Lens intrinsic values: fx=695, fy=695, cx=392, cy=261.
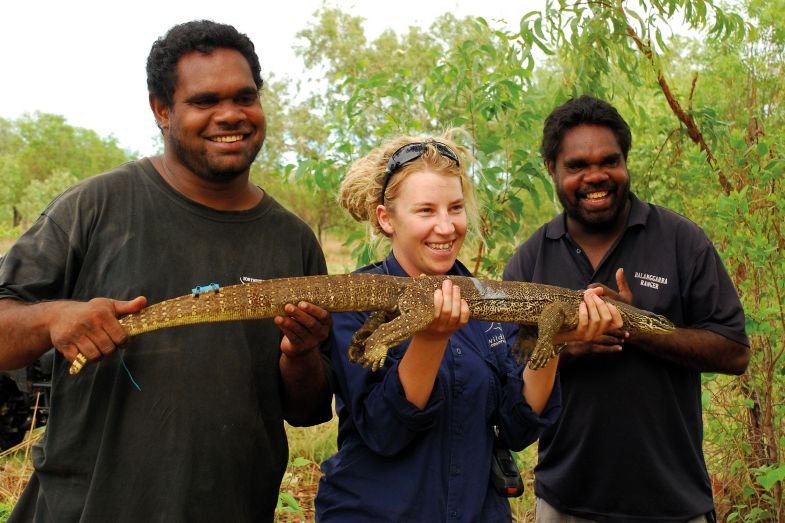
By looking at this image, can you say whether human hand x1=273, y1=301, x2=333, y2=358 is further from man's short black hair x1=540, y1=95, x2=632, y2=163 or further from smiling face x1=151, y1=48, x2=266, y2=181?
man's short black hair x1=540, y1=95, x2=632, y2=163

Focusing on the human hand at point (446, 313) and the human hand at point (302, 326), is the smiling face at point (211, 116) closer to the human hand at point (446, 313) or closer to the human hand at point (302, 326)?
the human hand at point (302, 326)

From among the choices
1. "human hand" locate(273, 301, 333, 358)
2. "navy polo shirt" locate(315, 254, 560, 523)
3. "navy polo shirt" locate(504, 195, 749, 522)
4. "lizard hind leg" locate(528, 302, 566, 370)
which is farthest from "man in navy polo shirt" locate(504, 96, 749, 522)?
"human hand" locate(273, 301, 333, 358)

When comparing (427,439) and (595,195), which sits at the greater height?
(595,195)

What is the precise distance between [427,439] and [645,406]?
4.43 feet

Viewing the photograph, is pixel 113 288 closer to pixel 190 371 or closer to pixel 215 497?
pixel 190 371

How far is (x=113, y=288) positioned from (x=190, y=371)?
0.49 metres

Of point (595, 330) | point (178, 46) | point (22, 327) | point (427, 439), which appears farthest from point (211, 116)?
point (595, 330)

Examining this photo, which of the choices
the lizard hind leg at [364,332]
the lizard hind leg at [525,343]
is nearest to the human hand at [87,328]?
the lizard hind leg at [364,332]

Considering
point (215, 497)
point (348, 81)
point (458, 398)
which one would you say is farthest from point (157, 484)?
point (348, 81)

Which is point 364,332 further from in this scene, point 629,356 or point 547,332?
point 629,356

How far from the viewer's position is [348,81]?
5926 millimetres

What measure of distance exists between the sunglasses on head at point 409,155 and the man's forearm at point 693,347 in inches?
53.1

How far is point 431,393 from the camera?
2.99 m

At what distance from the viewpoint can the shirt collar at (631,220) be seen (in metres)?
3.93
